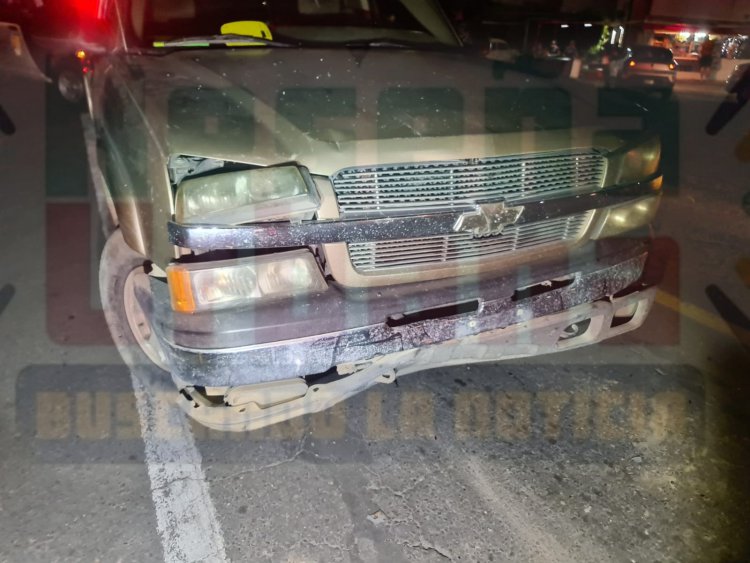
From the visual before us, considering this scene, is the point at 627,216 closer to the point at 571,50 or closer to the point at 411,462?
the point at 411,462

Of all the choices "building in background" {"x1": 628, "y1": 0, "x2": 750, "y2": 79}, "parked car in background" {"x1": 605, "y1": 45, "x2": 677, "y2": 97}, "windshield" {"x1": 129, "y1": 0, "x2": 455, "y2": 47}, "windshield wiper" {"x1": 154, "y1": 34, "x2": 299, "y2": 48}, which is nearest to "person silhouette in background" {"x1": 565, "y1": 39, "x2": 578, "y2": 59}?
"parked car in background" {"x1": 605, "y1": 45, "x2": 677, "y2": 97}

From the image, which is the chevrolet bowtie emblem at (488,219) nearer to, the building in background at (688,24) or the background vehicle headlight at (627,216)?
the background vehicle headlight at (627,216)

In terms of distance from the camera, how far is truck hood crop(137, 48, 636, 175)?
209 cm

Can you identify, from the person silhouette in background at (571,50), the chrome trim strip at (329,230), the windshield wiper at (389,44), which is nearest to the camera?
the chrome trim strip at (329,230)

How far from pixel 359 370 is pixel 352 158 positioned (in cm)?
84

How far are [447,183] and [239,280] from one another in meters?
0.85

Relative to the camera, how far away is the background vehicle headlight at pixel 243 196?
1.95 meters

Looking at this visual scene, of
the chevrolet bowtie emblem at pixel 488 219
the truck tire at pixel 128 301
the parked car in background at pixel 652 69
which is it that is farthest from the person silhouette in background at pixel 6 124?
the parked car in background at pixel 652 69

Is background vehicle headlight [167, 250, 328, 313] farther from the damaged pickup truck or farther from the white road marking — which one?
the white road marking

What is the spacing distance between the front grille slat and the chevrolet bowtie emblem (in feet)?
0.11

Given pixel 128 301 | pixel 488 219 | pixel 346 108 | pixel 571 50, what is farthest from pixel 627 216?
pixel 571 50

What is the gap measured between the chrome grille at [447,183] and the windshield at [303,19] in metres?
1.59

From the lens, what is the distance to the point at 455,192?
2.22 m

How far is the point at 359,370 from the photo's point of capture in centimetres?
235
